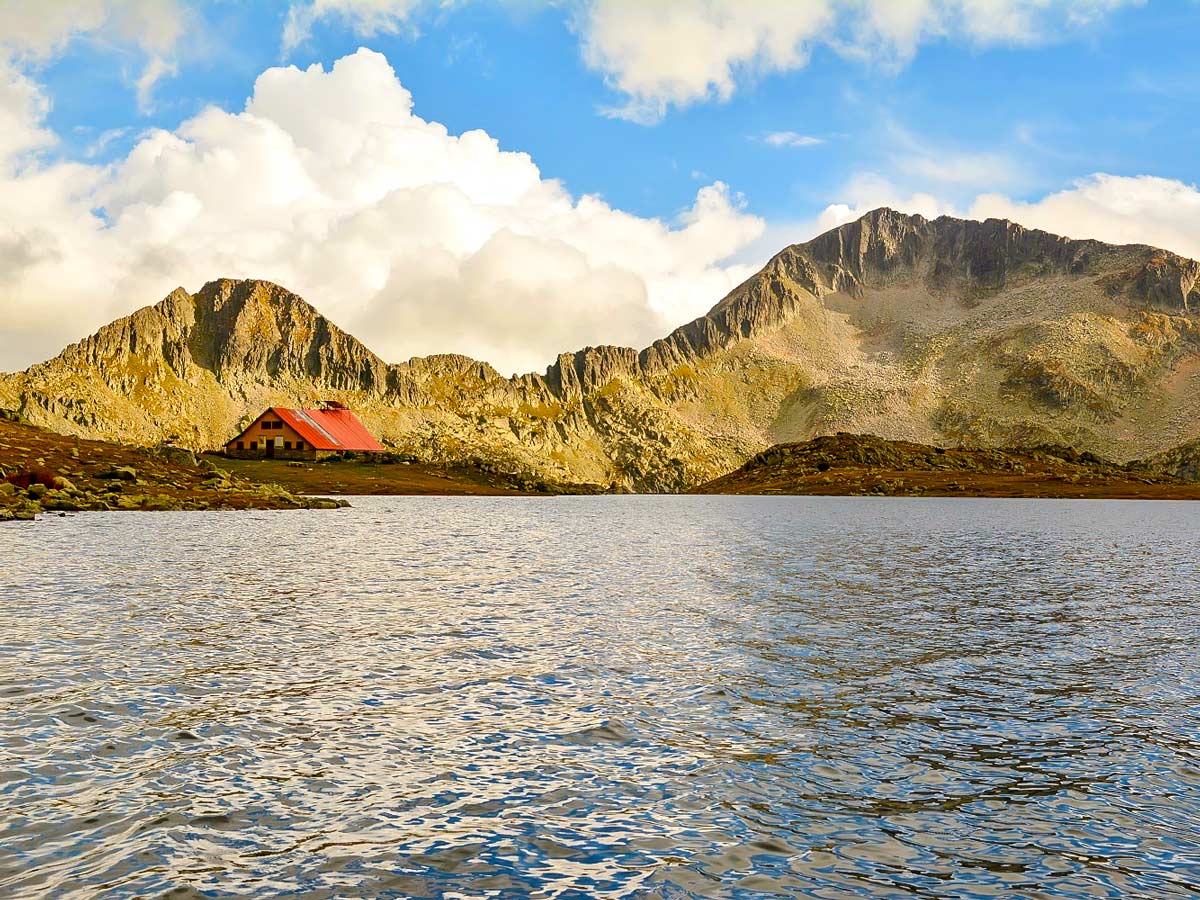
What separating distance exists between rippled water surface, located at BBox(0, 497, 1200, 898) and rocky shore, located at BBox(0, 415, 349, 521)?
52.7 m

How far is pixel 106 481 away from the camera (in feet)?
304

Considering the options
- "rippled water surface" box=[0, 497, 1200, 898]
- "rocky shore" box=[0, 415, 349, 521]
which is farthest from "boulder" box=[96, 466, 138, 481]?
"rippled water surface" box=[0, 497, 1200, 898]

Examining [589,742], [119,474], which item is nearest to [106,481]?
[119,474]

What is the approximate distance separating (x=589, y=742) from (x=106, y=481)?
93167 mm

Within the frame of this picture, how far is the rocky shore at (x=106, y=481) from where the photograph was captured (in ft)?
266

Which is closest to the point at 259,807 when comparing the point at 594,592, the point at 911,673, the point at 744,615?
the point at 911,673

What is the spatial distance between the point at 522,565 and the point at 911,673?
2726 centimetres

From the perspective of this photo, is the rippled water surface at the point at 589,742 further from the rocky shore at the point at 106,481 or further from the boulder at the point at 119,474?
the boulder at the point at 119,474

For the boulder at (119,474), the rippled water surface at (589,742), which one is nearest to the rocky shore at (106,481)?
the boulder at (119,474)

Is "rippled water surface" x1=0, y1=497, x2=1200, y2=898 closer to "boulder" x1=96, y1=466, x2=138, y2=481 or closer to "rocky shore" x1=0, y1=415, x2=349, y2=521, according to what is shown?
"rocky shore" x1=0, y1=415, x2=349, y2=521

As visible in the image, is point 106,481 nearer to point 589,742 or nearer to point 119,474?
point 119,474

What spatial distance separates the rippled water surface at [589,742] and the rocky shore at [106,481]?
173 ft

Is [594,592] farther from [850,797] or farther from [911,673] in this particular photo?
[850,797]

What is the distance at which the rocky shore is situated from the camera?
266 ft
